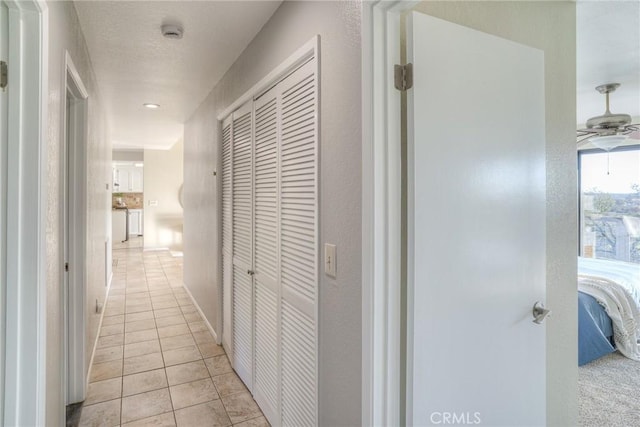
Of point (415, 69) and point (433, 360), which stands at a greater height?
point (415, 69)

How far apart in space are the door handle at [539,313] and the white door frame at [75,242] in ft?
8.44

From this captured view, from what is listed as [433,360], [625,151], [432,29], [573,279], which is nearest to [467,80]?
[432,29]

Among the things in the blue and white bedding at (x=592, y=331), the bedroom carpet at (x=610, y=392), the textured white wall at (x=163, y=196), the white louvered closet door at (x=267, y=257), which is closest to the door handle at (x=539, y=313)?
the white louvered closet door at (x=267, y=257)

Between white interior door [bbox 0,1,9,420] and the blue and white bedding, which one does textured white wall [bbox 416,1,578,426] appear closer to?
the blue and white bedding

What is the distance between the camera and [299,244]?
65.6 inches

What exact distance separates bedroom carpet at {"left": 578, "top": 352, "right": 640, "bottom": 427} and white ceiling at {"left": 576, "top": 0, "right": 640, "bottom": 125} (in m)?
2.49

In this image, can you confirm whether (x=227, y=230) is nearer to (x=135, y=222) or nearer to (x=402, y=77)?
(x=402, y=77)

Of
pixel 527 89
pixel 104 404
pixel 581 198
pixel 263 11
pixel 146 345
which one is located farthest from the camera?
pixel 581 198

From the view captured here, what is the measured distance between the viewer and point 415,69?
112cm

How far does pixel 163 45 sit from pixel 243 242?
1441 mm

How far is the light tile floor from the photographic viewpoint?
2.18 meters

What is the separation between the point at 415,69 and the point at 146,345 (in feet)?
10.7

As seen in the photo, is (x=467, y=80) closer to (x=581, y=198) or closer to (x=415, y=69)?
(x=415, y=69)

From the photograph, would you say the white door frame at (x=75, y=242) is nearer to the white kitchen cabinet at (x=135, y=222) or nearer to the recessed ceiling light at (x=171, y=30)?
the recessed ceiling light at (x=171, y=30)
